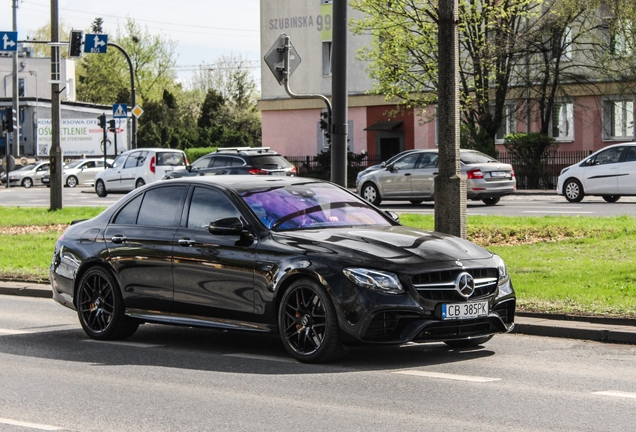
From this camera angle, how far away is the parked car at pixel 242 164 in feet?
112

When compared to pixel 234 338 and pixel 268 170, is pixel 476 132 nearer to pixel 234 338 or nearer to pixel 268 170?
pixel 268 170

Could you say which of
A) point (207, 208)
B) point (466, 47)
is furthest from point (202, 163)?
point (207, 208)

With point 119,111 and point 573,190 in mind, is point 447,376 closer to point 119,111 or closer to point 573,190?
point 573,190

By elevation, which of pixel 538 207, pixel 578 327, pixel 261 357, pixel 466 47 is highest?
pixel 466 47

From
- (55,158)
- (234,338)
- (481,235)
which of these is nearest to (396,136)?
(55,158)

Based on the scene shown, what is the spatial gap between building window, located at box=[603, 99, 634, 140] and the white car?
2591cm

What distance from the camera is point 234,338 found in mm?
11188

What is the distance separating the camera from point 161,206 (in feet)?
35.5

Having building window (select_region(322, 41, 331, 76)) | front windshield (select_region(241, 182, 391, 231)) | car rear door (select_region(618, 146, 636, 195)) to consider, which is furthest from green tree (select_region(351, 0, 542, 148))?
front windshield (select_region(241, 182, 391, 231))

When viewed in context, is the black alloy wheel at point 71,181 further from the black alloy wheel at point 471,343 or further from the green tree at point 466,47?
the black alloy wheel at point 471,343

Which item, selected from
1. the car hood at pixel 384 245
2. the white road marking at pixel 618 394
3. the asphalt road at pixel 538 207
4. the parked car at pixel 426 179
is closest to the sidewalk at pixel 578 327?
the car hood at pixel 384 245

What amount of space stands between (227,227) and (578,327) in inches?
131

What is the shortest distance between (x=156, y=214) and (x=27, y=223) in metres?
17.1

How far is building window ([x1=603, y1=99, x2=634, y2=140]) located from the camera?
49.2 meters
